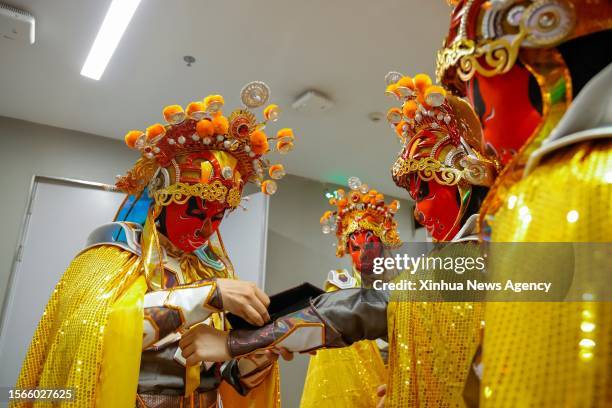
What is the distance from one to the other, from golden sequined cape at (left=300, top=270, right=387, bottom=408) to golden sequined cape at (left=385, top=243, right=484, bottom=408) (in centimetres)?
167

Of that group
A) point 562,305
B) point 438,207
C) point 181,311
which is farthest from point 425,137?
point 562,305

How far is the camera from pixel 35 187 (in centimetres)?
418

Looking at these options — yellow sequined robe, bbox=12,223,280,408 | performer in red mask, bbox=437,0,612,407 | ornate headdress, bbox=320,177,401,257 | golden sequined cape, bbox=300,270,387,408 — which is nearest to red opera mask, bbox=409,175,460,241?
performer in red mask, bbox=437,0,612,407

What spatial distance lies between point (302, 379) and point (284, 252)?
1394 mm

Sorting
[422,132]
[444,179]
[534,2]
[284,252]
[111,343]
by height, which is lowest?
[111,343]

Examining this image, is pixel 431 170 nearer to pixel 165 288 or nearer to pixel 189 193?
pixel 189 193

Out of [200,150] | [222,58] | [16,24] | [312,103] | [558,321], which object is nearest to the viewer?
[558,321]

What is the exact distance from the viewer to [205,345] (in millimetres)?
1372

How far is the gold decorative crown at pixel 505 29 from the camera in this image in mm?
602

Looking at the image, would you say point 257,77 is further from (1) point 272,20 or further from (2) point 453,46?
(2) point 453,46

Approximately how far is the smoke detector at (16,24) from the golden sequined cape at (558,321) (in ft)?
10.1

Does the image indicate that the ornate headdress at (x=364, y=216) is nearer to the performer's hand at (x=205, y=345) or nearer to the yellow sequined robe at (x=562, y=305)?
the performer's hand at (x=205, y=345)

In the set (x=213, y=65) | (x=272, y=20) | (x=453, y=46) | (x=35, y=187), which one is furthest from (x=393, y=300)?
(x=35, y=187)

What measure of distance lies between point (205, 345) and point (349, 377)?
153cm
